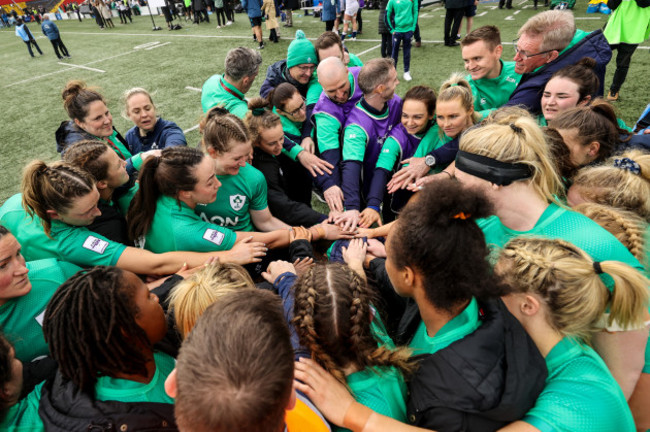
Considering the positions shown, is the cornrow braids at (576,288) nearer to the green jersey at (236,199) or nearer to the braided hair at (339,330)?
the braided hair at (339,330)

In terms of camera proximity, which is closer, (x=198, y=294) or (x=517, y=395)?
(x=517, y=395)

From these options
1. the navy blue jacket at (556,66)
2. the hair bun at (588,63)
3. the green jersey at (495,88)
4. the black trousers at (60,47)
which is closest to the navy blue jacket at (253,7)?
the black trousers at (60,47)

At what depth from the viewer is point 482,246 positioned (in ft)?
4.97

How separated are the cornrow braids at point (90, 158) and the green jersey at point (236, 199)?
2.48 feet

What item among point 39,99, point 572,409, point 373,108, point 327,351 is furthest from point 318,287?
point 39,99

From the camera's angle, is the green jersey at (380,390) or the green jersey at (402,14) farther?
the green jersey at (402,14)

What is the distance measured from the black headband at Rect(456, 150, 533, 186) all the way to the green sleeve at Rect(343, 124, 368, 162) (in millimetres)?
1391

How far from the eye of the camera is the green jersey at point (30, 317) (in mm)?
1885

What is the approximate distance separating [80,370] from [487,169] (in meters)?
2.24

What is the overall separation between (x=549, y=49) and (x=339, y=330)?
3853 mm

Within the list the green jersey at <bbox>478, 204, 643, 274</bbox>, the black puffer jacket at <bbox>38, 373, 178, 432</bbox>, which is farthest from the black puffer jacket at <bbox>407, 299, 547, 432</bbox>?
the black puffer jacket at <bbox>38, 373, 178, 432</bbox>

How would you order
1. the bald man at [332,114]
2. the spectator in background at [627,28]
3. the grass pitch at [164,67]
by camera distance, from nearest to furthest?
the bald man at [332,114] < the spectator in background at [627,28] < the grass pitch at [164,67]

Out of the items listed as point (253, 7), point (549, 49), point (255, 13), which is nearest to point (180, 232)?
point (549, 49)

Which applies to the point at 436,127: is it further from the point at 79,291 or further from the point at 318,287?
the point at 79,291
